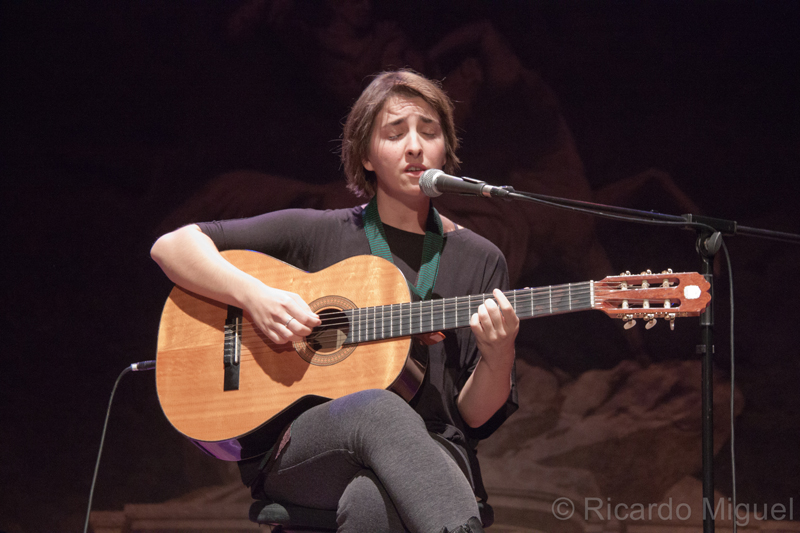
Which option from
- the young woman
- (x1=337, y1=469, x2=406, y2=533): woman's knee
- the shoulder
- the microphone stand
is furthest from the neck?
(x1=337, y1=469, x2=406, y2=533): woman's knee

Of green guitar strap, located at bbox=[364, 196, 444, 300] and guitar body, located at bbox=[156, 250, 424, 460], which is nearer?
guitar body, located at bbox=[156, 250, 424, 460]

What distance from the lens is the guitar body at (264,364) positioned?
179cm

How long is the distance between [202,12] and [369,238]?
231 centimetres

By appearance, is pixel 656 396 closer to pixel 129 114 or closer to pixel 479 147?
pixel 479 147

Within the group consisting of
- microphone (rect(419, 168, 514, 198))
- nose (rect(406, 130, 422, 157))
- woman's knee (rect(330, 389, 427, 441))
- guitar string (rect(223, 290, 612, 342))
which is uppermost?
nose (rect(406, 130, 422, 157))

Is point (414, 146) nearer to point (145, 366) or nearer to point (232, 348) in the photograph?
point (232, 348)

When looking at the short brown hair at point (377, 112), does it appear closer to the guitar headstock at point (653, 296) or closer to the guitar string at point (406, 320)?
the guitar string at point (406, 320)

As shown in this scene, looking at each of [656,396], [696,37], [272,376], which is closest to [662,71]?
[696,37]

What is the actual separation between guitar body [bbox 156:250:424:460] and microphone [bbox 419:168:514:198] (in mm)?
341

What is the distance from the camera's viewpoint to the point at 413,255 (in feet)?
7.13

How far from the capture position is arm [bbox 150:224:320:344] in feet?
6.02

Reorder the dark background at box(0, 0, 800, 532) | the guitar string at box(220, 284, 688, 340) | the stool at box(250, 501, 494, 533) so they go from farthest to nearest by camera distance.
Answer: the dark background at box(0, 0, 800, 532) → the guitar string at box(220, 284, 688, 340) → the stool at box(250, 501, 494, 533)

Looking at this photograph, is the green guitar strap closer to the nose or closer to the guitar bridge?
the nose

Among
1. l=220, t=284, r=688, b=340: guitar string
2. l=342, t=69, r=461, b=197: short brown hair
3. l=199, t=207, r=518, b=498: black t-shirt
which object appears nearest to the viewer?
l=220, t=284, r=688, b=340: guitar string
